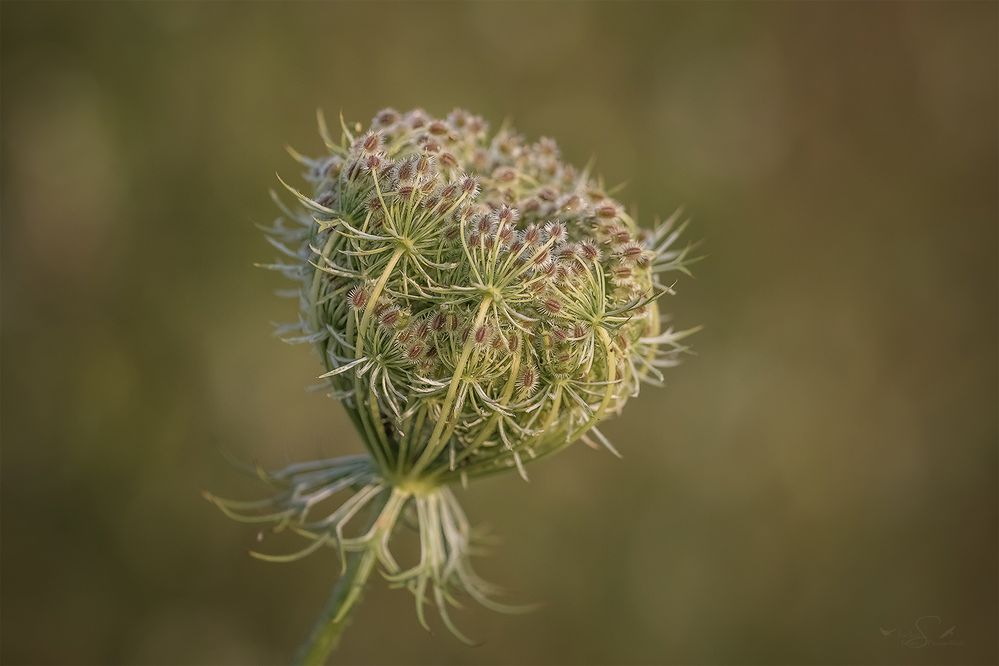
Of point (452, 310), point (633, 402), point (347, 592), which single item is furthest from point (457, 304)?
point (633, 402)

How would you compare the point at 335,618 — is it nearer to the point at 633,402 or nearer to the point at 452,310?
the point at 452,310

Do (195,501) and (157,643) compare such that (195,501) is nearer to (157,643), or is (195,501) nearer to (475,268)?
(157,643)

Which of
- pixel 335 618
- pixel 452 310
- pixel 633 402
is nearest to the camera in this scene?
pixel 452 310

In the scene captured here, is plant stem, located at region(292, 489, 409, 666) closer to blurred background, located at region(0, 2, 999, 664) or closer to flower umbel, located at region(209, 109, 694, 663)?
flower umbel, located at region(209, 109, 694, 663)

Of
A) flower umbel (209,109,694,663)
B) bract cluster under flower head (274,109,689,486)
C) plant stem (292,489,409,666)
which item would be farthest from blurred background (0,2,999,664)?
bract cluster under flower head (274,109,689,486)

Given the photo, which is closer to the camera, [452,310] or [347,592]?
[452,310]

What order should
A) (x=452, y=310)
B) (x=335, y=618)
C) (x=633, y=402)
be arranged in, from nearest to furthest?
(x=452, y=310), (x=335, y=618), (x=633, y=402)
